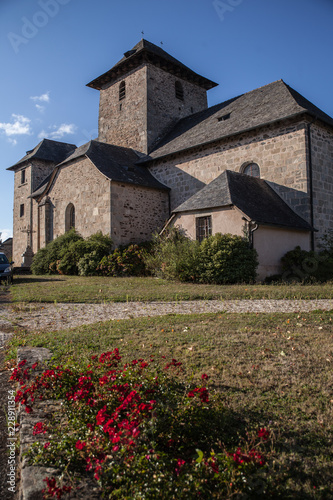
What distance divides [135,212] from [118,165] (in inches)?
124

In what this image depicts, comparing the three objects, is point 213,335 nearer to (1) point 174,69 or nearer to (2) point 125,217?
(2) point 125,217

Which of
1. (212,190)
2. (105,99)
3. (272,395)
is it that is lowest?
(272,395)

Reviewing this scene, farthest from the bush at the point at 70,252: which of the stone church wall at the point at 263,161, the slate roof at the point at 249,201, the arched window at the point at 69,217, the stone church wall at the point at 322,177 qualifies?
the stone church wall at the point at 322,177

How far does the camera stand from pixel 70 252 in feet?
59.1

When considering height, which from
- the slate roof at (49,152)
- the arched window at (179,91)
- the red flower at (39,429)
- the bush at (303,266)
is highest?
the arched window at (179,91)

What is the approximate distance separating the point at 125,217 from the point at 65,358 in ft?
49.2

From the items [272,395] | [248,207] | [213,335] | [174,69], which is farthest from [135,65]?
[272,395]

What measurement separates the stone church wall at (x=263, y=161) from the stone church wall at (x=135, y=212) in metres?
1.10

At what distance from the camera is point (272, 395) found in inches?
120

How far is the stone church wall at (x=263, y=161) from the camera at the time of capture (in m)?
15.0

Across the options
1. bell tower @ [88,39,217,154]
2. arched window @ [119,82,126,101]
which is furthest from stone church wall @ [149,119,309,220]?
arched window @ [119,82,126,101]

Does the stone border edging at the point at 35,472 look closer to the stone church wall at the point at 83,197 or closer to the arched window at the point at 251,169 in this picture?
the arched window at the point at 251,169

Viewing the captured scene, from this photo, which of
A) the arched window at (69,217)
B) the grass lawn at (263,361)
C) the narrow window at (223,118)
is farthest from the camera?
the arched window at (69,217)

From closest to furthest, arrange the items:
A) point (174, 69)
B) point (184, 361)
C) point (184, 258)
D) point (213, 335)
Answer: point (184, 361)
point (213, 335)
point (184, 258)
point (174, 69)
